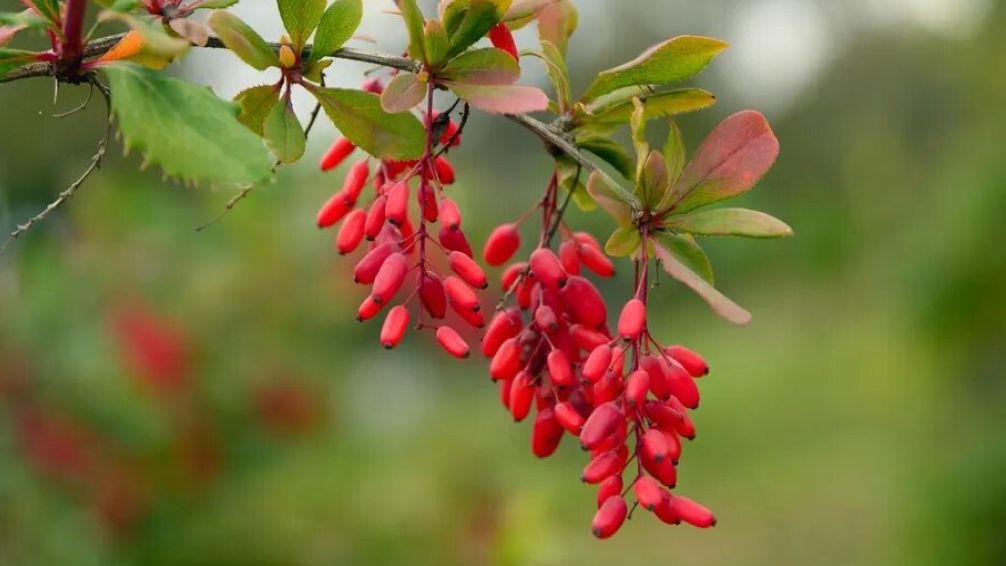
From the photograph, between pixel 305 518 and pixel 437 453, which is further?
pixel 437 453

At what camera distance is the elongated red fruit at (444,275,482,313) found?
935 millimetres

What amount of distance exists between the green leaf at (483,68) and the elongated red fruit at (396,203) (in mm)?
102

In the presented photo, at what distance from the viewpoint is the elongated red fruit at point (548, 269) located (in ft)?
3.21

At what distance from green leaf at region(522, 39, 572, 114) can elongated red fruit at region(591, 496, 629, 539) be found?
0.37m

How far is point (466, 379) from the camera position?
13477 mm

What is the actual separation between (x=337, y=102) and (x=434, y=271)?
18cm

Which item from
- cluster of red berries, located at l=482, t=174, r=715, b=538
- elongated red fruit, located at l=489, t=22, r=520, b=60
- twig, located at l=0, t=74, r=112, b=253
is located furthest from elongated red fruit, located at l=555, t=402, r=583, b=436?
twig, located at l=0, t=74, r=112, b=253

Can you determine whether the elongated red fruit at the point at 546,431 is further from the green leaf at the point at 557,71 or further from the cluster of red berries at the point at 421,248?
the green leaf at the point at 557,71

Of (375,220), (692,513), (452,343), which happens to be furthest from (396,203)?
(692,513)

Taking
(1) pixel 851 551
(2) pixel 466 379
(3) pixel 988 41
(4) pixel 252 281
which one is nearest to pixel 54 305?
(4) pixel 252 281

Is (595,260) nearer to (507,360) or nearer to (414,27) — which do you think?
(507,360)

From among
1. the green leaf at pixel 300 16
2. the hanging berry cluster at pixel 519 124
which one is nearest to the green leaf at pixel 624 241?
the hanging berry cluster at pixel 519 124

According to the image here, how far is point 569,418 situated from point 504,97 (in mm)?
294

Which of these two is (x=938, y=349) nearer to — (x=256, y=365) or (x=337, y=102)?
(x=256, y=365)
